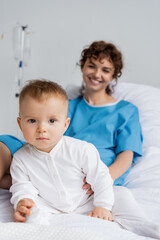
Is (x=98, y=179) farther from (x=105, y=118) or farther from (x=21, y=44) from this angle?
(x=21, y=44)

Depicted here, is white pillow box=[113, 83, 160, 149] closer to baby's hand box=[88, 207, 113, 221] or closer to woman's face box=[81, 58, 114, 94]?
woman's face box=[81, 58, 114, 94]

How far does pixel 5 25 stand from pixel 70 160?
1965 millimetres

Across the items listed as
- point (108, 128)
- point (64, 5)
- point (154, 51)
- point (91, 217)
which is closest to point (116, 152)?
point (108, 128)

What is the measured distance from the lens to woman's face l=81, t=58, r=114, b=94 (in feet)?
5.33

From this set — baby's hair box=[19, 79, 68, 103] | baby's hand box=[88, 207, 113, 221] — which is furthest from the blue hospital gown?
baby's hair box=[19, 79, 68, 103]

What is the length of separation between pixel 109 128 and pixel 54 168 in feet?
1.83

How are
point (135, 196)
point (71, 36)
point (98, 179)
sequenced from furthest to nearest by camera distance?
point (71, 36)
point (135, 196)
point (98, 179)

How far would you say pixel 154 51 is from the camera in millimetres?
2250

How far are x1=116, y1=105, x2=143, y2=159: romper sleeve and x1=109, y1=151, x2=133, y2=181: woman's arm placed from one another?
0.03 meters

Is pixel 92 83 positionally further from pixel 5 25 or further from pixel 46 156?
pixel 5 25

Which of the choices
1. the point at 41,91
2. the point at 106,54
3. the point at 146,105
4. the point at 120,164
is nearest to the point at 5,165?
the point at 41,91

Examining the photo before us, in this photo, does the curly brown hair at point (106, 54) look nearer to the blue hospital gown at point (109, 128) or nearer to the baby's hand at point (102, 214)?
the blue hospital gown at point (109, 128)

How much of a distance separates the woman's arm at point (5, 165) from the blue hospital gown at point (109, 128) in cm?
44

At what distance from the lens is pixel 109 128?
5.02ft
